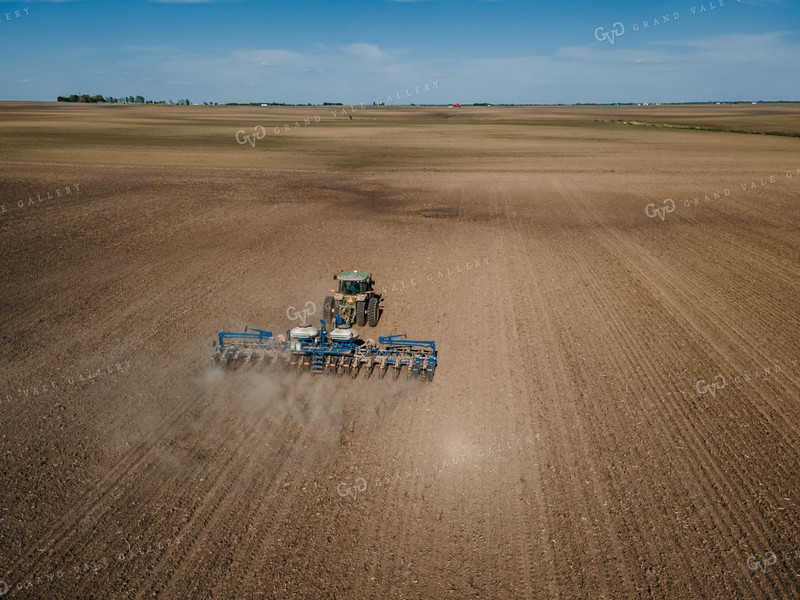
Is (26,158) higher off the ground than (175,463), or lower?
higher

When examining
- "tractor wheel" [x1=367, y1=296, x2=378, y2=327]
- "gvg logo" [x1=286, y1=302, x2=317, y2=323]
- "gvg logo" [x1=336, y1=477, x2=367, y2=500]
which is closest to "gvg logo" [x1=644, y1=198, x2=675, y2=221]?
"tractor wheel" [x1=367, y1=296, x2=378, y2=327]

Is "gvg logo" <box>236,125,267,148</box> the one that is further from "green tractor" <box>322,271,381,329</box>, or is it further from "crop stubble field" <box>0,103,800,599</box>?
"green tractor" <box>322,271,381,329</box>

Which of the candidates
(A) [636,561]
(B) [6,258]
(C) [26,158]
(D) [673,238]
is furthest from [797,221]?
(C) [26,158]

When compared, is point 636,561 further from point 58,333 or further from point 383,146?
point 383,146

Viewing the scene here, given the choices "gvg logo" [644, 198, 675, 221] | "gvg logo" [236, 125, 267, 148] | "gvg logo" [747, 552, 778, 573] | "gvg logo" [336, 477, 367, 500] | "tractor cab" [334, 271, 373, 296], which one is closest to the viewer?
"gvg logo" [747, 552, 778, 573]

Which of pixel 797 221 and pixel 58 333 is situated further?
pixel 797 221

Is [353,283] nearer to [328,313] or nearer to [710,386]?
Answer: [328,313]
